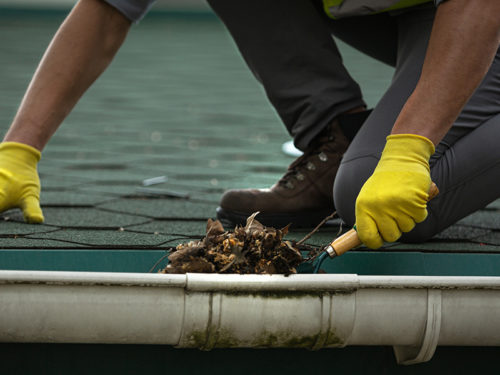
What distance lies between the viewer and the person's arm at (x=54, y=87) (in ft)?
5.29

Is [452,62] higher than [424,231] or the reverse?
higher

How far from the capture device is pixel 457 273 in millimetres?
1275

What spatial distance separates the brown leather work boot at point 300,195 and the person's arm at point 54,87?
436 millimetres

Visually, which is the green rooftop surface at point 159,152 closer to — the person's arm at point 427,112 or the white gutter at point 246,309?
the person's arm at point 427,112

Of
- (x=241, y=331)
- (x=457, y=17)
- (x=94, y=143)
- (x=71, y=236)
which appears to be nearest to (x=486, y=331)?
(x=241, y=331)

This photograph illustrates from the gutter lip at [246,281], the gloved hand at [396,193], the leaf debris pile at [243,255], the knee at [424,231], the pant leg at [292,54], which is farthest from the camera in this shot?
the pant leg at [292,54]

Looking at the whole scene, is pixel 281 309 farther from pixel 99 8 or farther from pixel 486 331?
pixel 99 8

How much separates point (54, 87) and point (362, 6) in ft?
2.38

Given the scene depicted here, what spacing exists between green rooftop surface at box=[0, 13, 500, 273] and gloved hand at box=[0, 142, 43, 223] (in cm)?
4

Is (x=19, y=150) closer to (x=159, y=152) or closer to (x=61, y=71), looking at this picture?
(x=61, y=71)

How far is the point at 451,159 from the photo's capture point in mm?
1470

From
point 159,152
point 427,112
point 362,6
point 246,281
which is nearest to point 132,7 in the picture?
point 362,6

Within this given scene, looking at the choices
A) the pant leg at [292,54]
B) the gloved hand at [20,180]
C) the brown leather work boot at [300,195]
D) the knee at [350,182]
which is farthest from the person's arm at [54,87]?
the knee at [350,182]

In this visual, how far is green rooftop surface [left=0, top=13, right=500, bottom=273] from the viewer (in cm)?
144
